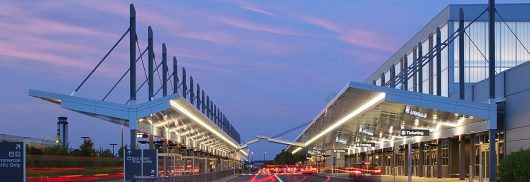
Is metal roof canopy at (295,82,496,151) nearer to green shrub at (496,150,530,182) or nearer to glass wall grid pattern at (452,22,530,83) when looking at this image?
glass wall grid pattern at (452,22,530,83)

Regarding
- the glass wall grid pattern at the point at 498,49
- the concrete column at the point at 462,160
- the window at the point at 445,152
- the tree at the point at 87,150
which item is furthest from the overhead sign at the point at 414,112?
the tree at the point at 87,150

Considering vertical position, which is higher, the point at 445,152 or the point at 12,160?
the point at 12,160

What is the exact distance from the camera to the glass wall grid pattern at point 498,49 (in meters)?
63.9

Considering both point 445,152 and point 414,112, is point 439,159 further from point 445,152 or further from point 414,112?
point 414,112

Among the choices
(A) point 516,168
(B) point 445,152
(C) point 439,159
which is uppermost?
(A) point 516,168

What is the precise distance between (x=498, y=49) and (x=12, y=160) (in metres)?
54.1

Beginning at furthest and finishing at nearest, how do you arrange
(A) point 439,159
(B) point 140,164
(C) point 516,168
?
1. (A) point 439,159
2. (B) point 140,164
3. (C) point 516,168

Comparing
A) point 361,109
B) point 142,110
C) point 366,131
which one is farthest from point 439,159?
point 142,110

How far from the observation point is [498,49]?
63938mm

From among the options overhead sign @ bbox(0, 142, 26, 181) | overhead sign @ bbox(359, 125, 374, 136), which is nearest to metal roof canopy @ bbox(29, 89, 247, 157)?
overhead sign @ bbox(0, 142, 26, 181)

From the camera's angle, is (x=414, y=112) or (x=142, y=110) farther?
(x=414, y=112)

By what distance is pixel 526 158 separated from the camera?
66.2ft

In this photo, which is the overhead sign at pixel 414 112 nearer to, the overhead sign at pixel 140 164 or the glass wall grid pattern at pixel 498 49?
the overhead sign at pixel 140 164

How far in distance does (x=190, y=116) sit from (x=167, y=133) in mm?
4373
